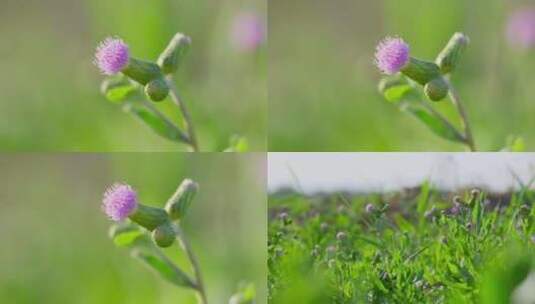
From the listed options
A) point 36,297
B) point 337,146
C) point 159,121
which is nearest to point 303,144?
point 337,146

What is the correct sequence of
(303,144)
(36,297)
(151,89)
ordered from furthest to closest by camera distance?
(36,297), (303,144), (151,89)

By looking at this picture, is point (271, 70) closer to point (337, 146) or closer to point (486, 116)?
point (337, 146)

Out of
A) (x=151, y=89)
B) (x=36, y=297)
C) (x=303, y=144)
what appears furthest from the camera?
(x=36, y=297)

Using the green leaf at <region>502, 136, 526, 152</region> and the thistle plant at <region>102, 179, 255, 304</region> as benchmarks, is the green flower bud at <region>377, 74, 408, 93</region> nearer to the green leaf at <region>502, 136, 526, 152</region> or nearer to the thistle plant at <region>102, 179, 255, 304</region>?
the green leaf at <region>502, 136, 526, 152</region>

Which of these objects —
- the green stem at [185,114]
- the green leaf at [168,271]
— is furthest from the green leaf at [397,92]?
the green leaf at [168,271]

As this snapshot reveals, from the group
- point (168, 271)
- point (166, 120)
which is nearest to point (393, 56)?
point (166, 120)

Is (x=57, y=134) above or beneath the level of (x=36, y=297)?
above
